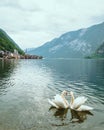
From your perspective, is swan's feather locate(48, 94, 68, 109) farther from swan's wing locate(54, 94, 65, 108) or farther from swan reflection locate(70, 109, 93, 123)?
swan reflection locate(70, 109, 93, 123)

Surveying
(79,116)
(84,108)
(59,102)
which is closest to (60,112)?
(59,102)

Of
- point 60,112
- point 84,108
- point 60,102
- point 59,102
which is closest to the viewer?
point 60,112

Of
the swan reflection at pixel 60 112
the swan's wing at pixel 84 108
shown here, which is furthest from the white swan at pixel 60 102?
the swan's wing at pixel 84 108

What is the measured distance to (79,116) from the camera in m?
35.8

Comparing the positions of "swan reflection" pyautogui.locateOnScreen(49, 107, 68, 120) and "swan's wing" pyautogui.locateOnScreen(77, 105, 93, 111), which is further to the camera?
"swan's wing" pyautogui.locateOnScreen(77, 105, 93, 111)

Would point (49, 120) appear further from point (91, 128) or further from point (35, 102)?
point (35, 102)

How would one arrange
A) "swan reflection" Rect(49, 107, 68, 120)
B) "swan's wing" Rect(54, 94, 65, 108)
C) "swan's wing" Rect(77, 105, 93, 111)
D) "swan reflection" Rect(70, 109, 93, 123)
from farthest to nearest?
"swan's wing" Rect(54, 94, 65, 108) → "swan's wing" Rect(77, 105, 93, 111) → "swan reflection" Rect(49, 107, 68, 120) → "swan reflection" Rect(70, 109, 93, 123)

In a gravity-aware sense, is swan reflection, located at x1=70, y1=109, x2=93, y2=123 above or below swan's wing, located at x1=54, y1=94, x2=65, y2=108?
below

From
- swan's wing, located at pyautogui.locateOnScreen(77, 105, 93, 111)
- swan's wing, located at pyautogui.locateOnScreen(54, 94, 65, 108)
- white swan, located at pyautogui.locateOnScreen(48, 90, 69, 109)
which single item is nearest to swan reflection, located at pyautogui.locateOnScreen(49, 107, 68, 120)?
white swan, located at pyautogui.locateOnScreen(48, 90, 69, 109)

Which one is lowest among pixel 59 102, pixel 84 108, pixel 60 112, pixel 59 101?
pixel 60 112

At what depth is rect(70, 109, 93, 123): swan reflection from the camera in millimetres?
33900

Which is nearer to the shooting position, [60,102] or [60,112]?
[60,112]

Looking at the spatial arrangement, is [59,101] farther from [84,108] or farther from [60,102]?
[84,108]

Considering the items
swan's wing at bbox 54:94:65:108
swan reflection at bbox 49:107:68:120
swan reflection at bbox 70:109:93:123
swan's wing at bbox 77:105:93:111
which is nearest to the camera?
swan reflection at bbox 70:109:93:123
